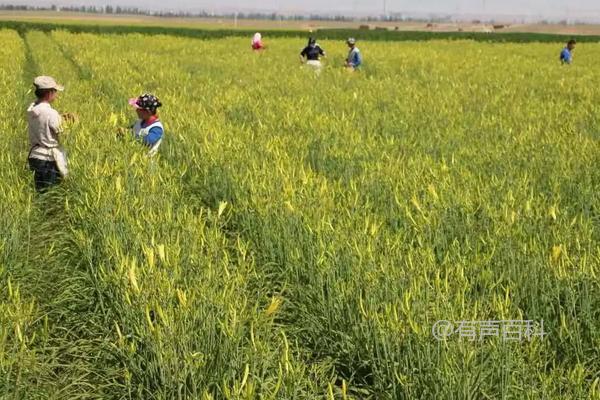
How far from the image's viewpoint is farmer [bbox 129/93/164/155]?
5281 millimetres

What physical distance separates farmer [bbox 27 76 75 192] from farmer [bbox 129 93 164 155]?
0.70 meters

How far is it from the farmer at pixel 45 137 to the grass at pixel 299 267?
0.13m

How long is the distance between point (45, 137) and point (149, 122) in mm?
982

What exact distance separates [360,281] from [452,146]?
374 centimetres

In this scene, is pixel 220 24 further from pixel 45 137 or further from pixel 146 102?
pixel 45 137

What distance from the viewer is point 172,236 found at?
3148 mm

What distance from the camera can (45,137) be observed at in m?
4.90

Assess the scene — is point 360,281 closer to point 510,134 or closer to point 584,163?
point 584,163

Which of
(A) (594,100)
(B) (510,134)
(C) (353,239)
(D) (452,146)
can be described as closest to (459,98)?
(A) (594,100)

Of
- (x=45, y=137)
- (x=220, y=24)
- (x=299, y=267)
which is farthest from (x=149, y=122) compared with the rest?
(x=220, y=24)

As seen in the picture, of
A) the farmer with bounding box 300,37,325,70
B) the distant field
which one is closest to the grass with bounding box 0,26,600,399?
the farmer with bounding box 300,37,325,70

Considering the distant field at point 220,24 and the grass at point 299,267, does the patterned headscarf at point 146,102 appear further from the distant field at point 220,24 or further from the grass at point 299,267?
the distant field at point 220,24

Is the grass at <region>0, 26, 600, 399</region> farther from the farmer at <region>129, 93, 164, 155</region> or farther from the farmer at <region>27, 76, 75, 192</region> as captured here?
the farmer at <region>129, 93, 164, 155</region>

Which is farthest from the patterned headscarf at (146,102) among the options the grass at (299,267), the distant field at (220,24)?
the distant field at (220,24)
